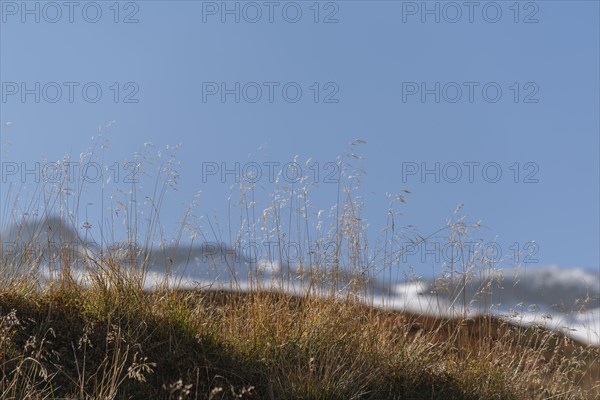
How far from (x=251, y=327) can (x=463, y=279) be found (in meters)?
1.88

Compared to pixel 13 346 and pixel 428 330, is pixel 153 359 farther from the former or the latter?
pixel 428 330

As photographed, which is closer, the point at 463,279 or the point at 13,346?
the point at 13,346

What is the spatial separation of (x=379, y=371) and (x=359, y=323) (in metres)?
0.54

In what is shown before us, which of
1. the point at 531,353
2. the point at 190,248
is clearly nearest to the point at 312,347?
the point at 190,248

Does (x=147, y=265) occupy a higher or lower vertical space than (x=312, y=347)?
higher

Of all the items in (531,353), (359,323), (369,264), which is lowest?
(531,353)

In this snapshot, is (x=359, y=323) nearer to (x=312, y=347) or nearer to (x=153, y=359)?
(x=312, y=347)

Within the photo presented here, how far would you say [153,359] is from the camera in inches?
181

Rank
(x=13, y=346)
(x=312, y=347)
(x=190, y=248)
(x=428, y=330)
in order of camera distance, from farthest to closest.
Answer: (x=428, y=330)
(x=190, y=248)
(x=312, y=347)
(x=13, y=346)

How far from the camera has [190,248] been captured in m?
5.60

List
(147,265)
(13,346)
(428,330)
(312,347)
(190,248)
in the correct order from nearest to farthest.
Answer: (13,346) → (312,347) → (147,265) → (190,248) → (428,330)

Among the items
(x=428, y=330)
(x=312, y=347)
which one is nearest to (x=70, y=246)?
(x=312, y=347)

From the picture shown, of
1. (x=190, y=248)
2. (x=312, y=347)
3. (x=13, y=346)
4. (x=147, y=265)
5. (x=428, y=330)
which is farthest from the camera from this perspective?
(x=428, y=330)

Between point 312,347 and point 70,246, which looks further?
point 70,246
